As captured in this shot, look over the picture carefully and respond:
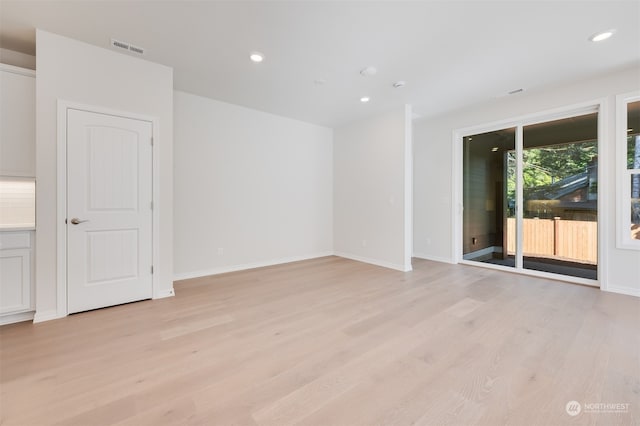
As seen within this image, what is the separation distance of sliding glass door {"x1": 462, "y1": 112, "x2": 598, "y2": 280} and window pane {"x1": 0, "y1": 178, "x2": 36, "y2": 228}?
21.3 feet

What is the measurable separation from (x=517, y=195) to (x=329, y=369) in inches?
170

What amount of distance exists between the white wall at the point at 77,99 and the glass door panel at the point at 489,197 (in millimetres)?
5088

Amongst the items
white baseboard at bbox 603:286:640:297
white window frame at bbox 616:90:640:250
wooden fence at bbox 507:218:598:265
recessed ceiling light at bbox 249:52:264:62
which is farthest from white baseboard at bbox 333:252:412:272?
recessed ceiling light at bbox 249:52:264:62

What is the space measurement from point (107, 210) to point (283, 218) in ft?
9.28

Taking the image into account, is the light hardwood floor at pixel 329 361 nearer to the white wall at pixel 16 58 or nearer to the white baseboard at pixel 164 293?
the white baseboard at pixel 164 293

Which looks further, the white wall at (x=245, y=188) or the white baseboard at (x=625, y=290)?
the white wall at (x=245, y=188)

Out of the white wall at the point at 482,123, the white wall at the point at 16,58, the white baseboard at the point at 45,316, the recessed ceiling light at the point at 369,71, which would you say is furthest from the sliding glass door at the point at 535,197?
the white wall at the point at 16,58

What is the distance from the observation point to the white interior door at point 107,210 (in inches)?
108

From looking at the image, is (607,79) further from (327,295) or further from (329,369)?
(329,369)

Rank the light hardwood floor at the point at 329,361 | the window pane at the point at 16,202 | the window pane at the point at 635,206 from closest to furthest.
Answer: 1. the light hardwood floor at the point at 329,361
2. the window pane at the point at 16,202
3. the window pane at the point at 635,206

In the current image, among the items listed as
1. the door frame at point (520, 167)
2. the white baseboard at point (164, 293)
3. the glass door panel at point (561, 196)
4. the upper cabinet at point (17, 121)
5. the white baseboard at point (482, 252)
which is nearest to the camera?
the upper cabinet at point (17, 121)

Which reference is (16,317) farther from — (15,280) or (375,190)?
(375,190)

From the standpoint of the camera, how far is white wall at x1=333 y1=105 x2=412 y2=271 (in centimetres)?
457

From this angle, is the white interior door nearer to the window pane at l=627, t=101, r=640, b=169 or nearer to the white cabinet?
the white cabinet
